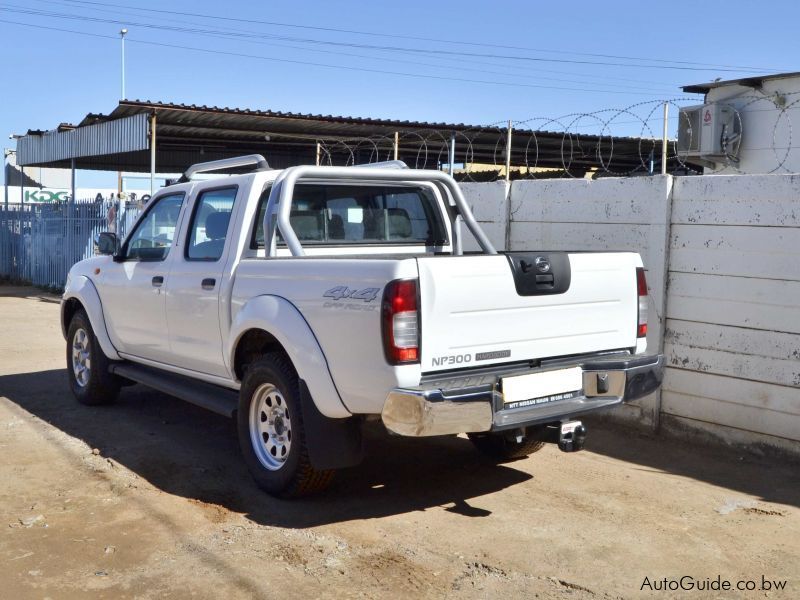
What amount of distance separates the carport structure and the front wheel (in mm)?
7023

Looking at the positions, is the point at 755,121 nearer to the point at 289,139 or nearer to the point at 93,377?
the point at 289,139

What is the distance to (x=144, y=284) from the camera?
6.64 metres

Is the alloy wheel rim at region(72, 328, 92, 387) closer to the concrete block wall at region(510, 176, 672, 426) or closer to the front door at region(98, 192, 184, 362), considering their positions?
the front door at region(98, 192, 184, 362)

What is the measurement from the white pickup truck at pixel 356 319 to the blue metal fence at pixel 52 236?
10229 mm

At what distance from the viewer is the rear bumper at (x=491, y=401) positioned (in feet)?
13.9

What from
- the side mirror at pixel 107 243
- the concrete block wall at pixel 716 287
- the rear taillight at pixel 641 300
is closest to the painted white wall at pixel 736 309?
the concrete block wall at pixel 716 287

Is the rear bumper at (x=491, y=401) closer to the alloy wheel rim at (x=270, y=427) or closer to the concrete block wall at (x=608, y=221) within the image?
the alloy wheel rim at (x=270, y=427)

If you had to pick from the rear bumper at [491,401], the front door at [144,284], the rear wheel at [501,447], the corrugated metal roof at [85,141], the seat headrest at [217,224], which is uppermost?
the corrugated metal roof at [85,141]

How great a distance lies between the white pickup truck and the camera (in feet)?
14.3

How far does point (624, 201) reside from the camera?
6.99 metres

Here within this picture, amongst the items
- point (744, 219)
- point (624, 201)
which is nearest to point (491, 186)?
point (624, 201)

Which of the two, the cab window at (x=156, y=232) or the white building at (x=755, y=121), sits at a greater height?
the white building at (x=755, y=121)

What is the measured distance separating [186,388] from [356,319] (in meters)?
2.24

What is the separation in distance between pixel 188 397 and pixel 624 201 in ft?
12.1
